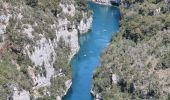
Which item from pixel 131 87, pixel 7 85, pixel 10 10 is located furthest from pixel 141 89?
pixel 10 10

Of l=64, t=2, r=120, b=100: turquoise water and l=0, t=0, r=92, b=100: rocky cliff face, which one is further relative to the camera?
l=64, t=2, r=120, b=100: turquoise water

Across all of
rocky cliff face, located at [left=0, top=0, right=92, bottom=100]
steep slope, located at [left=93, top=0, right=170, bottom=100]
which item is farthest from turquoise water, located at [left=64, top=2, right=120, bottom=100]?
steep slope, located at [left=93, top=0, right=170, bottom=100]

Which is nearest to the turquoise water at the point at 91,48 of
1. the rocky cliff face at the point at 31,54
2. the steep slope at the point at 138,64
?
the rocky cliff face at the point at 31,54

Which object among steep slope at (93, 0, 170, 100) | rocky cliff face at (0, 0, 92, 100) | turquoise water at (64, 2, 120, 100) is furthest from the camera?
turquoise water at (64, 2, 120, 100)

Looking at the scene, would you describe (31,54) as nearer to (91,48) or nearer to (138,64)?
(138,64)

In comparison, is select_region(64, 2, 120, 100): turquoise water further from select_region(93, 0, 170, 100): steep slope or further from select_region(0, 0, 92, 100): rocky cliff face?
select_region(93, 0, 170, 100): steep slope

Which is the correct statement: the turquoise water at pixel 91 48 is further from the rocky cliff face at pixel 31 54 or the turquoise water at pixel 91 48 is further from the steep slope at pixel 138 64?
the steep slope at pixel 138 64

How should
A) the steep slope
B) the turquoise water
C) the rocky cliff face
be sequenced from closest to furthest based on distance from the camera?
the steep slope, the rocky cliff face, the turquoise water

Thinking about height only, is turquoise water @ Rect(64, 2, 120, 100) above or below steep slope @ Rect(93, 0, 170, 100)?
below
